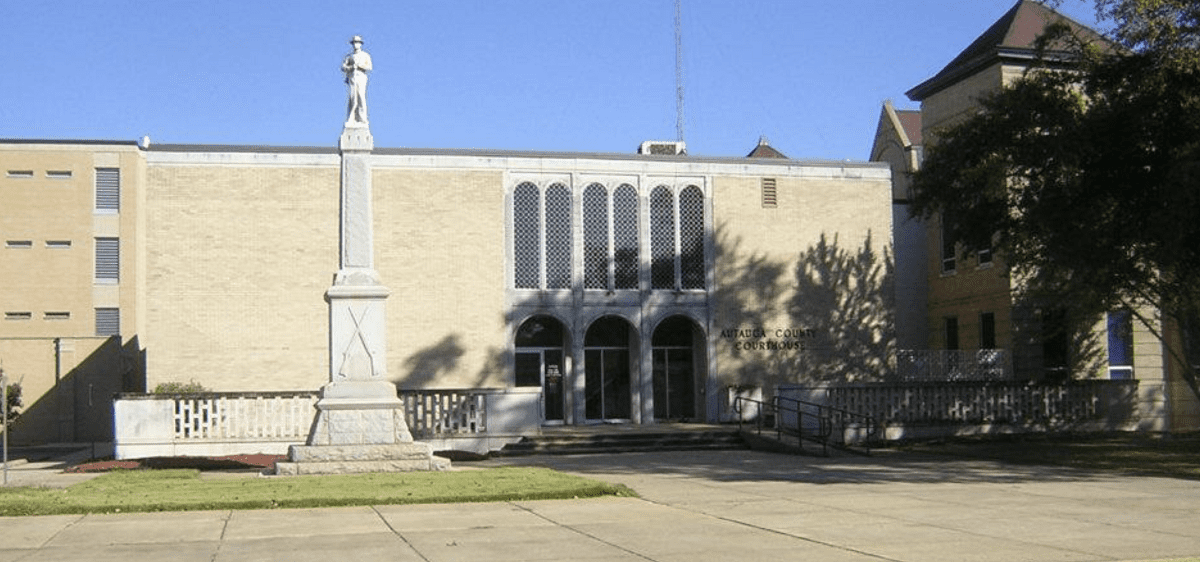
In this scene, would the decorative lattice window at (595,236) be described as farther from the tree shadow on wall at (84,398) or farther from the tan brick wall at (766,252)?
the tree shadow on wall at (84,398)

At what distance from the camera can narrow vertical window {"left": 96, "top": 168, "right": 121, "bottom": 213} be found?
4750 centimetres

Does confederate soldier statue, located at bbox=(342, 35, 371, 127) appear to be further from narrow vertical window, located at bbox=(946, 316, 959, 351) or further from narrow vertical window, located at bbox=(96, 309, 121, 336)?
narrow vertical window, located at bbox=(96, 309, 121, 336)

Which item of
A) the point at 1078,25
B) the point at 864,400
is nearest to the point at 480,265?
the point at 864,400

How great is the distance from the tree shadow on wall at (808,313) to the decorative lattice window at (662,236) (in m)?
1.35

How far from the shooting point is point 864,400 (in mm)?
33656

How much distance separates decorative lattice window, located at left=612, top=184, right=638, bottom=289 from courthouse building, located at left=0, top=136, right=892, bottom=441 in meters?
0.04

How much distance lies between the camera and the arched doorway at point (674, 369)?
127 ft

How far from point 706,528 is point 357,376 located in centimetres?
1020

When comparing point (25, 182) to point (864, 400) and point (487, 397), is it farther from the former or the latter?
point (864, 400)

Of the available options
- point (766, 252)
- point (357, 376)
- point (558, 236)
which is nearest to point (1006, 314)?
point (766, 252)

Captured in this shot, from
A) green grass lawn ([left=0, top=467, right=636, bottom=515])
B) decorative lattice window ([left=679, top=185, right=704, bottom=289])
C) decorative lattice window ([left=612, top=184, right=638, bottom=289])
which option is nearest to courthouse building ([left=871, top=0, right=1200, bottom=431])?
decorative lattice window ([left=679, top=185, right=704, bottom=289])

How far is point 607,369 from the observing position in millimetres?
38594

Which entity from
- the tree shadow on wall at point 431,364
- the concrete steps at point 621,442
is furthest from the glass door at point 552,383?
the concrete steps at point 621,442

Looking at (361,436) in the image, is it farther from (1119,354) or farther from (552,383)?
(1119,354)
